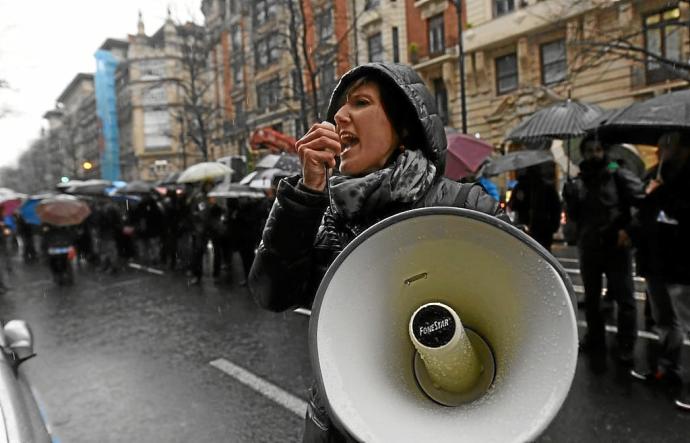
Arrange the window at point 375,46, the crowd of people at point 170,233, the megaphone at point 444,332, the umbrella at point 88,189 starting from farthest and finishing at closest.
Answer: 1. the window at point 375,46
2. the umbrella at point 88,189
3. the crowd of people at point 170,233
4. the megaphone at point 444,332

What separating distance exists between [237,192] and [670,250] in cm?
731

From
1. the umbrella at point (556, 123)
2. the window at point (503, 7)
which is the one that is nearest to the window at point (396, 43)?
the window at point (503, 7)

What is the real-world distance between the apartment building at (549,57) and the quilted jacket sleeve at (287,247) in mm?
15614

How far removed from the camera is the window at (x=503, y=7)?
20031 mm

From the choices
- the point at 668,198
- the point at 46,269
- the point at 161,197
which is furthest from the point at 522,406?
the point at 46,269

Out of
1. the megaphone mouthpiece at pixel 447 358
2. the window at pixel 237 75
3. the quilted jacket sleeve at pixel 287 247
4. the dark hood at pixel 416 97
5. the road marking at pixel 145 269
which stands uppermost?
the window at pixel 237 75

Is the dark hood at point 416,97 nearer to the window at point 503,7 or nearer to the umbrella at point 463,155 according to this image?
the umbrella at point 463,155

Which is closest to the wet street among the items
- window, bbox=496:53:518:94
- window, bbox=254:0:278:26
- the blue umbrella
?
the blue umbrella

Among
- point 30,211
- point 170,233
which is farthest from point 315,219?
point 30,211

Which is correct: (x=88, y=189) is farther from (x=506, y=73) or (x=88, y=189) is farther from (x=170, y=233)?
(x=506, y=73)

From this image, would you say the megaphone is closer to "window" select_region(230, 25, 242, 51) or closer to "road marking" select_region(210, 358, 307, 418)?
"road marking" select_region(210, 358, 307, 418)

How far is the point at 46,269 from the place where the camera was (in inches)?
557

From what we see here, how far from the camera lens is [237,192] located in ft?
30.8

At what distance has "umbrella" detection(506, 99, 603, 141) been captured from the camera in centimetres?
710
